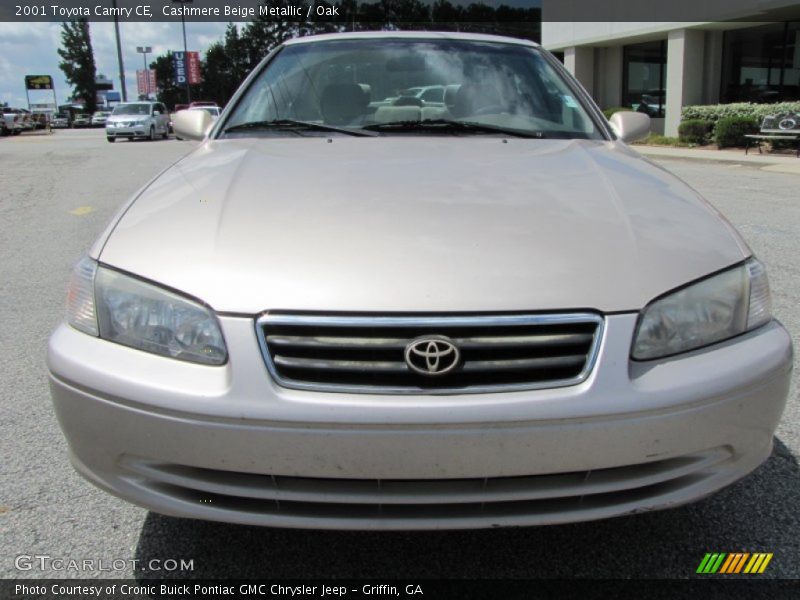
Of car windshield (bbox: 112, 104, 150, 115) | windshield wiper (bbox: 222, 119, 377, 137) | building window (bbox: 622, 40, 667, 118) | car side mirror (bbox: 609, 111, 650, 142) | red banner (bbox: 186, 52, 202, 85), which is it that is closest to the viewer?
windshield wiper (bbox: 222, 119, 377, 137)

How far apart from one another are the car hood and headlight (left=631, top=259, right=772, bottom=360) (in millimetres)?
39

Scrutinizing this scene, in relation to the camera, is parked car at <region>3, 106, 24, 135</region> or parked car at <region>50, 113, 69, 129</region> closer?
parked car at <region>3, 106, 24, 135</region>

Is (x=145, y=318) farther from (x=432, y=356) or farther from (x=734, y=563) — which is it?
(x=734, y=563)

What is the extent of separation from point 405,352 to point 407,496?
1.10 feet

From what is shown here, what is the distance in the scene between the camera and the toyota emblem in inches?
63.2

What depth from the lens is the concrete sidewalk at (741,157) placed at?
13.1 meters

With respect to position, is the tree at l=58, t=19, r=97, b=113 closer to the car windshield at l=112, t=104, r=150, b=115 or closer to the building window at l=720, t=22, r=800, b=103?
the car windshield at l=112, t=104, r=150, b=115

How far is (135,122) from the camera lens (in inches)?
1084

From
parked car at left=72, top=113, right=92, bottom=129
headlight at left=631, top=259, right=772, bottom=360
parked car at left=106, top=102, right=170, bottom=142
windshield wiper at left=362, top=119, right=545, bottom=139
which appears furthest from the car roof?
parked car at left=72, top=113, right=92, bottom=129

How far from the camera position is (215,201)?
6.84 ft

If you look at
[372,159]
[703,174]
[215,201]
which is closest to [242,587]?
[215,201]

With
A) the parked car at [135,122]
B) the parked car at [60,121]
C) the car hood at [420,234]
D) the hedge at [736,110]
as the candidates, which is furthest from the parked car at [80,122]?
the car hood at [420,234]

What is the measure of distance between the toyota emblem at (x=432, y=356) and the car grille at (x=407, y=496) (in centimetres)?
27

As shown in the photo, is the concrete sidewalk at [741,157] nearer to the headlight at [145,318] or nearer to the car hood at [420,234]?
the car hood at [420,234]
